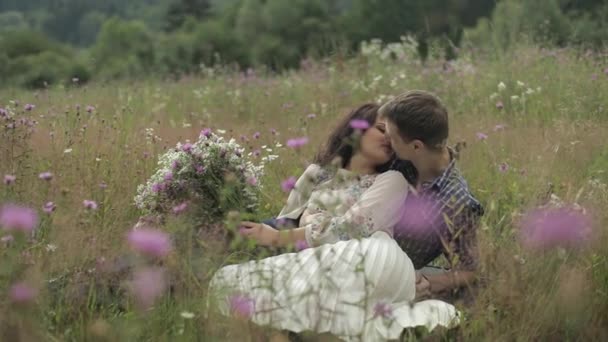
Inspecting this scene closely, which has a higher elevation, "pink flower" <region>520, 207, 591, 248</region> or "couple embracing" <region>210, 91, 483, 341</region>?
"pink flower" <region>520, 207, 591, 248</region>

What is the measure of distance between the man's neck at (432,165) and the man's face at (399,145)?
63 mm

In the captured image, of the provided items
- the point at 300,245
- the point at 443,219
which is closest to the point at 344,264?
the point at 300,245

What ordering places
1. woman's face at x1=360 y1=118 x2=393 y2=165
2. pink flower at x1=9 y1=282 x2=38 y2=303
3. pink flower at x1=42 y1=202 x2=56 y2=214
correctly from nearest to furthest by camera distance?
Result: pink flower at x1=9 y1=282 x2=38 y2=303, pink flower at x1=42 y1=202 x2=56 y2=214, woman's face at x1=360 y1=118 x2=393 y2=165

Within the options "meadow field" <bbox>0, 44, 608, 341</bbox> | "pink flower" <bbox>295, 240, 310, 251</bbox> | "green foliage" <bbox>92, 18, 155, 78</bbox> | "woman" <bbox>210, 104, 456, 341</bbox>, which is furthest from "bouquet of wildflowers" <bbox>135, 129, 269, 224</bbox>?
"green foliage" <bbox>92, 18, 155, 78</bbox>

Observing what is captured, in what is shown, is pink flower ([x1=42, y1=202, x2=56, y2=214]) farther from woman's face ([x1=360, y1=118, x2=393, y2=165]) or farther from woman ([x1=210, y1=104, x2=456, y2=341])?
woman's face ([x1=360, y1=118, x2=393, y2=165])

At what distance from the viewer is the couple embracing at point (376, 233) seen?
2.70 m

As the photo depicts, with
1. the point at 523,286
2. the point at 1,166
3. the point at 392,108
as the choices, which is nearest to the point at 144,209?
the point at 1,166

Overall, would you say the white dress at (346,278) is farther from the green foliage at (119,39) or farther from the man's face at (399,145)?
the green foliage at (119,39)

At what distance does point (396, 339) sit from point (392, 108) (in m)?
0.99

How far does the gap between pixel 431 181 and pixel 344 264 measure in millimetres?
705

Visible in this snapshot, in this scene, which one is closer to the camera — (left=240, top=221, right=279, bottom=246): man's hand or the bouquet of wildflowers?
(left=240, top=221, right=279, bottom=246): man's hand

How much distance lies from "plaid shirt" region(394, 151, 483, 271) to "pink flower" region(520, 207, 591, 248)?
1.31ft

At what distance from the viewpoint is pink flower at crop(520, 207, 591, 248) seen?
2.49 meters

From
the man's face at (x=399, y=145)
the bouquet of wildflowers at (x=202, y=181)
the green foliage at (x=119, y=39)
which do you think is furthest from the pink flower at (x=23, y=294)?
the green foliage at (x=119, y=39)
